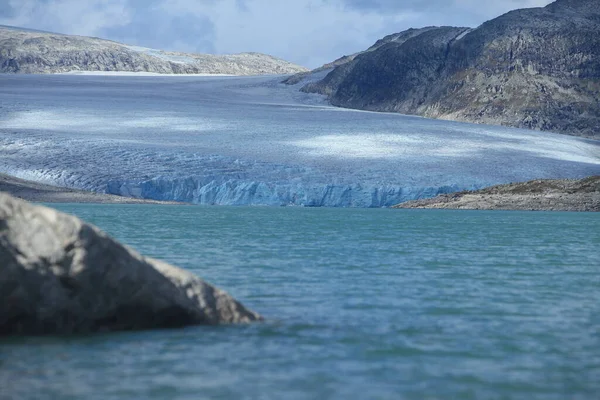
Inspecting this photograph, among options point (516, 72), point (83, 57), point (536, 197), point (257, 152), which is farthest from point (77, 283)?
point (83, 57)

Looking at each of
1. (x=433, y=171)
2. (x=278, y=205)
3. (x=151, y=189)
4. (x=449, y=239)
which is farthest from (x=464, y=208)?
(x=449, y=239)

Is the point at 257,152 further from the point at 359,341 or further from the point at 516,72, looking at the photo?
the point at 516,72

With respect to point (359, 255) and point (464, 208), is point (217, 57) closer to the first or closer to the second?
point (464, 208)

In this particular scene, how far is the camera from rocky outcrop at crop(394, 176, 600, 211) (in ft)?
123

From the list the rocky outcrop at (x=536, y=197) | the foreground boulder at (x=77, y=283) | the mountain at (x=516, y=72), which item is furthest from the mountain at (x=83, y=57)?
the foreground boulder at (x=77, y=283)

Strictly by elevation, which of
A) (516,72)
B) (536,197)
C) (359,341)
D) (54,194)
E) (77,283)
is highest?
(516,72)

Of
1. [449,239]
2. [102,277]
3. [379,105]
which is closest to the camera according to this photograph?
[102,277]

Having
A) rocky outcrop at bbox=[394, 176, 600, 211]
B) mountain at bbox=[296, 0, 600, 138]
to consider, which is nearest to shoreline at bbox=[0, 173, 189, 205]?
rocky outcrop at bbox=[394, 176, 600, 211]

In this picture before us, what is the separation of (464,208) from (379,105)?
122 feet

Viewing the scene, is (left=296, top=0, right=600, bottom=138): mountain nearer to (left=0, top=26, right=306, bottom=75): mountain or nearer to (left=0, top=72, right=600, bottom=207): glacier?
(left=0, top=72, right=600, bottom=207): glacier

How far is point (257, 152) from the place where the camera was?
37969 mm

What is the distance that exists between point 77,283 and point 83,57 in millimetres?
97882

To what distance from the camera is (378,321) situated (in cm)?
812

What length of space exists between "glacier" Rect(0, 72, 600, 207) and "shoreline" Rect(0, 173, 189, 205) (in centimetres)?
26
